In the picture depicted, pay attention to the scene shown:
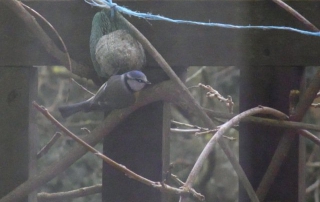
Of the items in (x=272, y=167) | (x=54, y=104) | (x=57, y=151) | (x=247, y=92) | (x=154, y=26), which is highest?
(x=154, y=26)

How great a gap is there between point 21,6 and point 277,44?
1.45ft

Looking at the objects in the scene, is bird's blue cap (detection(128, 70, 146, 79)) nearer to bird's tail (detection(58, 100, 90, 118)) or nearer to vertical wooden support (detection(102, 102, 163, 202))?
vertical wooden support (detection(102, 102, 163, 202))

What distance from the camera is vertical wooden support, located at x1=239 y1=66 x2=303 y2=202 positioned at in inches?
Answer: 38.2

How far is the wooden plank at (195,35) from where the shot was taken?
3.17ft

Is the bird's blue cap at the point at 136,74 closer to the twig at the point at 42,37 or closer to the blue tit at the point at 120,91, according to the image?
the blue tit at the point at 120,91

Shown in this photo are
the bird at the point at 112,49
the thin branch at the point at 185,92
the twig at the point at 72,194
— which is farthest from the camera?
the twig at the point at 72,194

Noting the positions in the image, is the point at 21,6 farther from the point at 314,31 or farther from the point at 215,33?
the point at 314,31

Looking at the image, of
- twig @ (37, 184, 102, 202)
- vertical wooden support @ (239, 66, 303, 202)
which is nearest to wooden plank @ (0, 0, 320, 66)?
vertical wooden support @ (239, 66, 303, 202)

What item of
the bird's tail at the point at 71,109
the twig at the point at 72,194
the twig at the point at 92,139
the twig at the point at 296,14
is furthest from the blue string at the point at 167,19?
the twig at the point at 72,194

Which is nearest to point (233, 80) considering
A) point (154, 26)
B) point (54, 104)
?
point (54, 104)

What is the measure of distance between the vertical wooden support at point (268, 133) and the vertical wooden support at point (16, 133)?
0.38 metres

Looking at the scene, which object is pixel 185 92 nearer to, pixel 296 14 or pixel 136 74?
pixel 136 74

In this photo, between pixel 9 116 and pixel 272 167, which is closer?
pixel 272 167

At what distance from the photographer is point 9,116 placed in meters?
1.06
